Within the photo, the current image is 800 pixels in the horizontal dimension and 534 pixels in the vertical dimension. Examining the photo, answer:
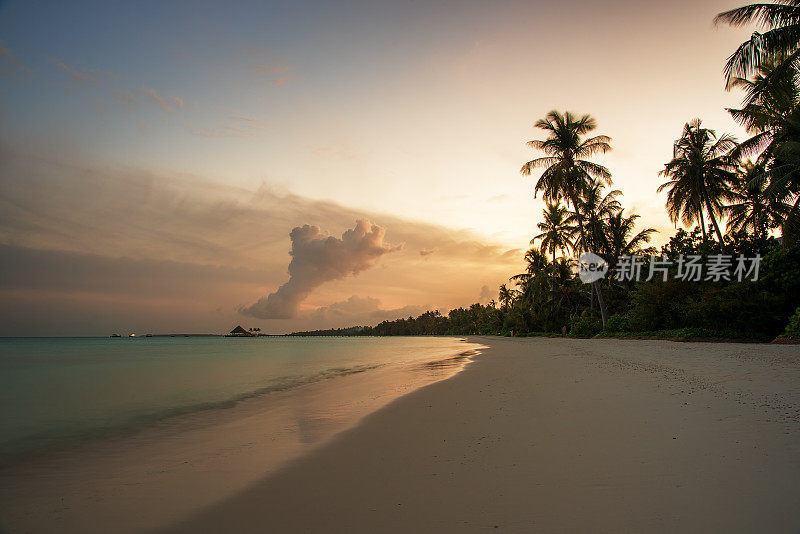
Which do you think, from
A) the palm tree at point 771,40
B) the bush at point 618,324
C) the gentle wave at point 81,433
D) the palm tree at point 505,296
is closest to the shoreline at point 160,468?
the gentle wave at point 81,433

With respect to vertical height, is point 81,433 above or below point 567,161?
below

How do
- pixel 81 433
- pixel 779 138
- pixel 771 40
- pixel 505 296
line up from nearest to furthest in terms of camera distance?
pixel 81 433 < pixel 771 40 < pixel 779 138 < pixel 505 296

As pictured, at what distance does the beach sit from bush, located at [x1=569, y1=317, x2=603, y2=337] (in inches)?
1193

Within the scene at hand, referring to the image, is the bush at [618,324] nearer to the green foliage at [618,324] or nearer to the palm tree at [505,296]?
the green foliage at [618,324]

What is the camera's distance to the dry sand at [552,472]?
246 centimetres

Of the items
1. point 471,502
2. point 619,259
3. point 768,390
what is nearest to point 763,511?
point 471,502

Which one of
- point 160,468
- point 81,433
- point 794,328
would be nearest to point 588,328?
point 794,328

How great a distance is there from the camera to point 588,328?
35062 mm

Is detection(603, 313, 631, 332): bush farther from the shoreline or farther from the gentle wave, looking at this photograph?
the gentle wave

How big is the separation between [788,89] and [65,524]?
21077 mm

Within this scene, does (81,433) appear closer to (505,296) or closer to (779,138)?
(779,138)

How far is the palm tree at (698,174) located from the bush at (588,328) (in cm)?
1046

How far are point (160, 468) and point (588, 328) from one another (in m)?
36.4

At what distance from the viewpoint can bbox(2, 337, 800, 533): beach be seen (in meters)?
2.51
